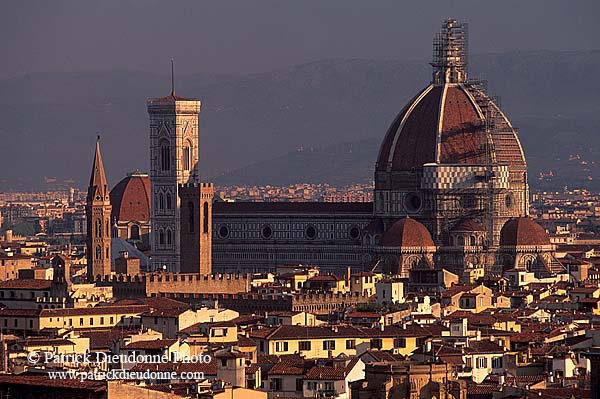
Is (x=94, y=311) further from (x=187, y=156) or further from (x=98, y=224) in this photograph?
(x=187, y=156)

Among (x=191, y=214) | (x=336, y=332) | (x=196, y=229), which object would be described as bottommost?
(x=336, y=332)

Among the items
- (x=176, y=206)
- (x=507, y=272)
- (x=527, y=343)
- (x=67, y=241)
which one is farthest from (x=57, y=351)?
(x=67, y=241)

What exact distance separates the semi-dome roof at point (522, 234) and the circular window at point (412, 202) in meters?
6.62

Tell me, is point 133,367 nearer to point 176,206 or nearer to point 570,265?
point 570,265

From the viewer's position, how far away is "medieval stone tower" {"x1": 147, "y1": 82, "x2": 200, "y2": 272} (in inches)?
5413

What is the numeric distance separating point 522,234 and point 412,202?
8969 millimetres

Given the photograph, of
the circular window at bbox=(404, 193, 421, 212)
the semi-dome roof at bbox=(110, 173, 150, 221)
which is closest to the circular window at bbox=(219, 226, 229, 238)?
the circular window at bbox=(404, 193, 421, 212)

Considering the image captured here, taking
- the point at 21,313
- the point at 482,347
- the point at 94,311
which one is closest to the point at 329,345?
the point at 482,347

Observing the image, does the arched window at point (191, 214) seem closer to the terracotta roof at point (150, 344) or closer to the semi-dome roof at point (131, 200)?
the semi-dome roof at point (131, 200)

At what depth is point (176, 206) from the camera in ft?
454

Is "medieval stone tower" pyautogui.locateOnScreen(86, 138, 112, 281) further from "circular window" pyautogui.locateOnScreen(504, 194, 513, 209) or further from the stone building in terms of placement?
"circular window" pyautogui.locateOnScreen(504, 194, 513, 209)

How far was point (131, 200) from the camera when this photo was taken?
171 m

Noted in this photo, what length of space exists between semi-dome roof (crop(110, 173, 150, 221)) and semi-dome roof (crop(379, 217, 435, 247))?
1757 inches

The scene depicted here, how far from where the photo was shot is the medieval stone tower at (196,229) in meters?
120
